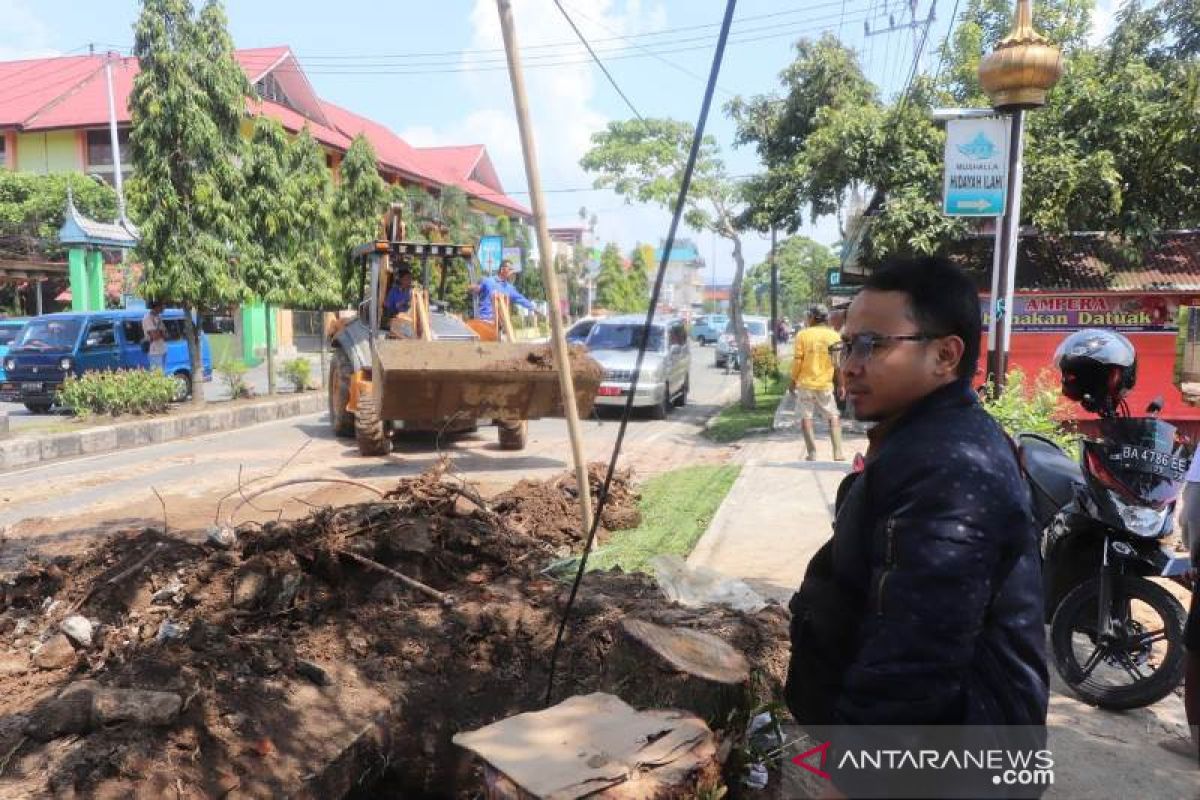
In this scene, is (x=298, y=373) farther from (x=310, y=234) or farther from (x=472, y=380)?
(x=472, y=380)

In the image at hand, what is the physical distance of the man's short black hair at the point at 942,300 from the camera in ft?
5.52

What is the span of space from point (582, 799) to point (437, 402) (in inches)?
273

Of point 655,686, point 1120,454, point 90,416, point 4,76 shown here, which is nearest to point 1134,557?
point 1120,454

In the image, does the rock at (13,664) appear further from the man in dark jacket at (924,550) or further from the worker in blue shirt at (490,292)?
the worker in blue shirt at (490,292)

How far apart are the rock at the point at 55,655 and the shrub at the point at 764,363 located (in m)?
19.1

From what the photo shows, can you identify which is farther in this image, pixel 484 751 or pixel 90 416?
pixel 90 416

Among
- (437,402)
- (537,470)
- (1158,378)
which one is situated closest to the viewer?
(437,402)

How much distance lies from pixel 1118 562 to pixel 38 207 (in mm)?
31393

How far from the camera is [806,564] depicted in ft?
19.4

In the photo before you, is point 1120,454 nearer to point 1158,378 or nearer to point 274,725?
point 274,725

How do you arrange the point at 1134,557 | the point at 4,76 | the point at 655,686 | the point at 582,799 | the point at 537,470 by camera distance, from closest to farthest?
the point at 582,799 < the point at 655,686 < the point at 1134,557 < the point at 537,470 < the point at 4,76

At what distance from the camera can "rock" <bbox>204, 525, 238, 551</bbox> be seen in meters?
4.92

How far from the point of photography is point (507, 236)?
4306cm

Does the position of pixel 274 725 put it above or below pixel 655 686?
below
